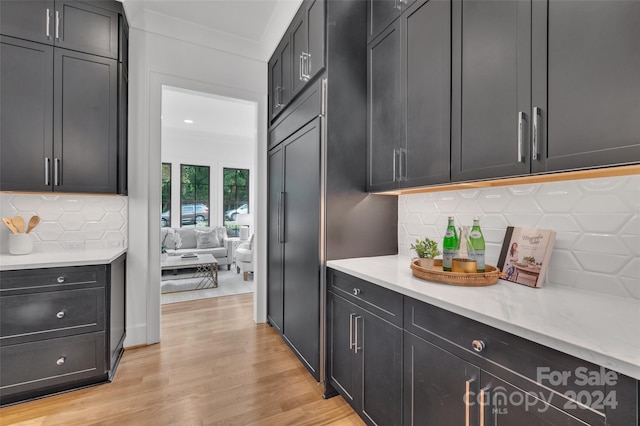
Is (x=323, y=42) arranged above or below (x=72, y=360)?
above

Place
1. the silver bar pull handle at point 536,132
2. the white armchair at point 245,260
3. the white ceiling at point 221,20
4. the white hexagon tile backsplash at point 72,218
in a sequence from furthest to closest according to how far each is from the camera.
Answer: the white armchair at point 245,260 → the white ceiling at point 221,20 → the white hexagon tile backsplash at point 72,218 → the silver bar pull handle at point 536,132

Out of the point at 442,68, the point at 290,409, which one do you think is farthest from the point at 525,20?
the point at 290,409

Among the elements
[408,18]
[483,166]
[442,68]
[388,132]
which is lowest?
[483,166]

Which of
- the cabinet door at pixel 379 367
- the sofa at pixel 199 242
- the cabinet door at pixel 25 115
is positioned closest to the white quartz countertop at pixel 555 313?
the cabinet door at pixel 379 367

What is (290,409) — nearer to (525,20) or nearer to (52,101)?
(525,20)

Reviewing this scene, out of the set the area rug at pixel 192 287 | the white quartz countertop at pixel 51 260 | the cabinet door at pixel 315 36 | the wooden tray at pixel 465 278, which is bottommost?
the area rug at pixel 192 287

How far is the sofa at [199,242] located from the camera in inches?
234

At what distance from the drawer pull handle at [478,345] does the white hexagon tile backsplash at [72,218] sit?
2941mm

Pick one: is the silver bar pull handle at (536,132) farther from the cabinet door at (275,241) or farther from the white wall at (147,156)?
the white wall at (147,156)

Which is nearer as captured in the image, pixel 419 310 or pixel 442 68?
pixel 419 310

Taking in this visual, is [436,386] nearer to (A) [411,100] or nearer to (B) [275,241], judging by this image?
(A) [411,100]

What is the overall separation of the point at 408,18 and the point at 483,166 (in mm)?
1050

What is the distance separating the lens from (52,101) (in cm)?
219

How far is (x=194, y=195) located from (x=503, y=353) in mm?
7176
